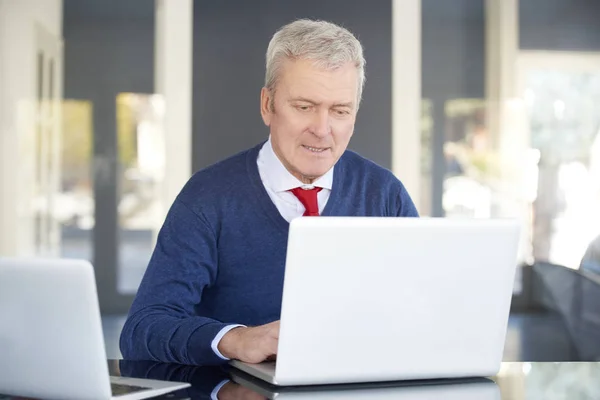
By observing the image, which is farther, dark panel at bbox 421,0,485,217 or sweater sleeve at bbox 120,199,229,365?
dark panel at bbox 421,0,485,217

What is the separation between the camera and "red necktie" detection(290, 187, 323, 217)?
2570mm

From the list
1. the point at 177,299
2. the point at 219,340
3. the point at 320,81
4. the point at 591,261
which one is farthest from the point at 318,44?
the point at 591,261

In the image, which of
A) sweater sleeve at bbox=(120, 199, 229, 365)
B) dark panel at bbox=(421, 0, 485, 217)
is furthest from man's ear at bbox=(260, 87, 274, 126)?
dark panel at bbox=(421, 0, 485, 217)

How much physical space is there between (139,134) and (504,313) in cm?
357

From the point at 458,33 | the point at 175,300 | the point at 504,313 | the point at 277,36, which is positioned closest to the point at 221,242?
the point at 175,300

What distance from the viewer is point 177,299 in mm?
2295

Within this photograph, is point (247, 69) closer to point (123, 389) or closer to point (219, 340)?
point (219, 340)

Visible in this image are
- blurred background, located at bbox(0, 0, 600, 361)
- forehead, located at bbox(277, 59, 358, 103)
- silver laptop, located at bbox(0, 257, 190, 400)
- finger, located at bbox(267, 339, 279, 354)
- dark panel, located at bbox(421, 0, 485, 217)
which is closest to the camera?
silver laptop, located at bbox(0, 257, 190, 400)

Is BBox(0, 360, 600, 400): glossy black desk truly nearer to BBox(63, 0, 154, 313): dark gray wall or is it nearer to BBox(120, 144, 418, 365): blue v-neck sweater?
BBox(120, 144, 418, 365): blue v-neck sweater

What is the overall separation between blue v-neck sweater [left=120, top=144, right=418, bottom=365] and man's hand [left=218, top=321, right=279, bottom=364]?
297 mm

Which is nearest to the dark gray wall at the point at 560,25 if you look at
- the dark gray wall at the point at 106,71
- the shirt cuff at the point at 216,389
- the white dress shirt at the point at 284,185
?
the dark gray wall at the point at 106,71

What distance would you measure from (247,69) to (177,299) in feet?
10.0

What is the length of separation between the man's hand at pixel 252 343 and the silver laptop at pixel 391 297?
0.06 metres

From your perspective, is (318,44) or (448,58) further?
(448,58)
